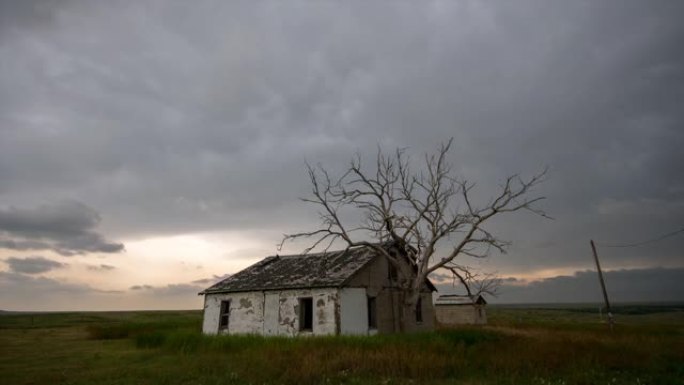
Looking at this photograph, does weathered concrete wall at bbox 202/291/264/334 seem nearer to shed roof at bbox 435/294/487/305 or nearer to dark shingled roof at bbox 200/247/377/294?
dark shingled roof at bbox 200/247/377/294

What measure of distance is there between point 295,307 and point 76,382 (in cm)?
1028

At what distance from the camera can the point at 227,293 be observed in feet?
73.9

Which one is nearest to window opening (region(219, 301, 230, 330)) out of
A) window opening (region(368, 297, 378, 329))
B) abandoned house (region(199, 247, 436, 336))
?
abandoned house (region(199, 247, 436, 336))

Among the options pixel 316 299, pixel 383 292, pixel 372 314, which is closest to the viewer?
pixel 316 299

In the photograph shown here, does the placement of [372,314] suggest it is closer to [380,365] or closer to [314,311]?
[314,311]

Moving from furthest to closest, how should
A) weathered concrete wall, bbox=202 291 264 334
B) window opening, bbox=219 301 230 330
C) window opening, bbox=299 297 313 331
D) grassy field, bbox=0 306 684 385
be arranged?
window opening, bbox=219 301 230 330
weathered concrete wall, bbox=202 291 264 334
window opening, bbox=299 297 313 331
grassy field, bbox=0 306 684 385

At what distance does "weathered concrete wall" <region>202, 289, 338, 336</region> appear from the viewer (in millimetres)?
18734

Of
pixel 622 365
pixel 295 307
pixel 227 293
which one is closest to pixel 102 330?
pixel 227 293

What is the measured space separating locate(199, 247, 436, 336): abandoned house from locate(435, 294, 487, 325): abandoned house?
17.0 m

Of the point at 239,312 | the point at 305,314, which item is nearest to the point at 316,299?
the point at 305,314

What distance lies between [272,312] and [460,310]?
983 inches

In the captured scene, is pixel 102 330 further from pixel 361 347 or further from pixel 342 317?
pixel 361 347

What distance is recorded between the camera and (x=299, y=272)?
71.4 ft

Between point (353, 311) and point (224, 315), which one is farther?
point (224, 315)
